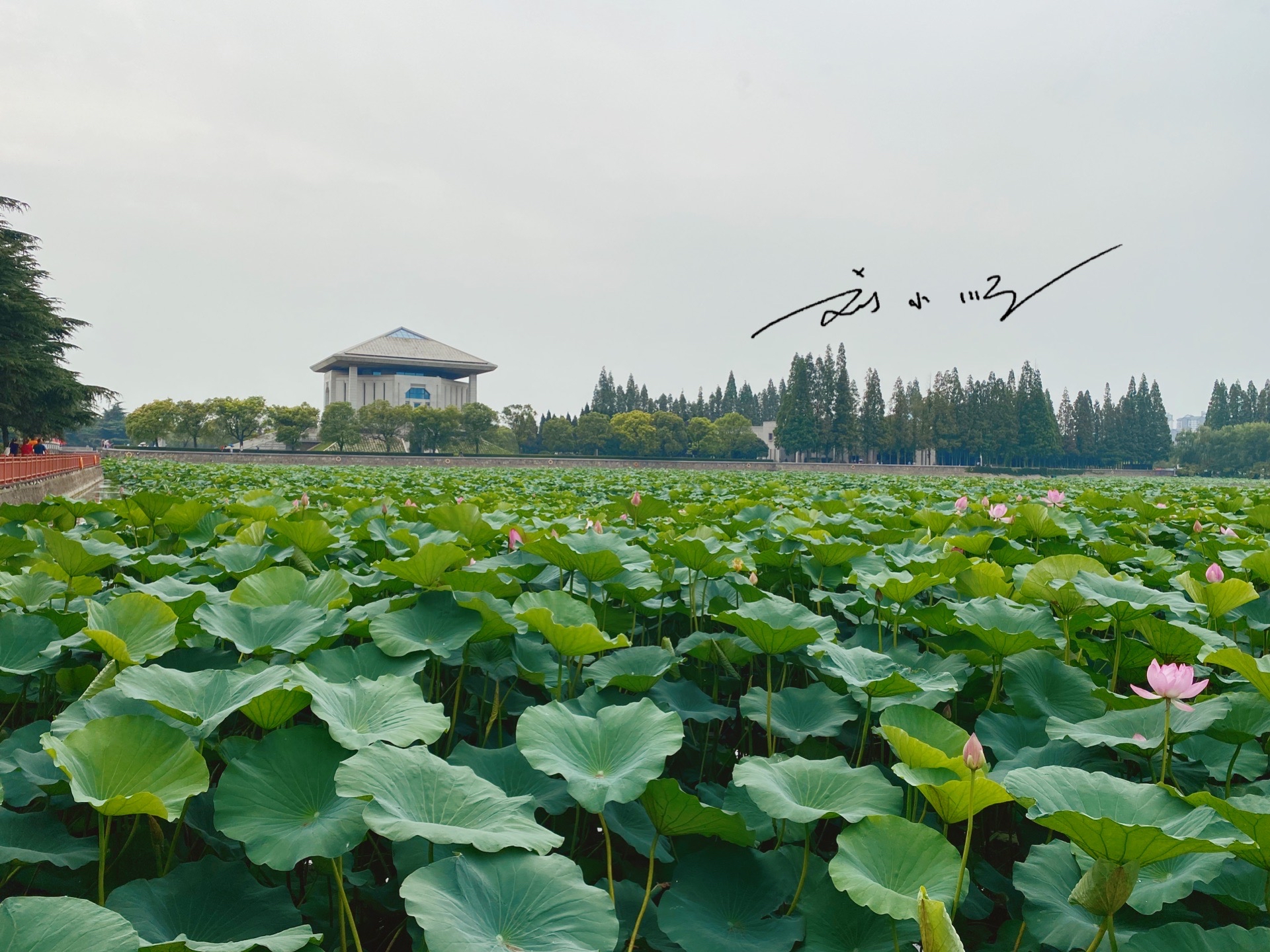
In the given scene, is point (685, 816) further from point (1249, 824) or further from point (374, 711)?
point (1249, 824)

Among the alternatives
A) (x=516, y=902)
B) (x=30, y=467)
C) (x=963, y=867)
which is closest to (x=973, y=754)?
(x=963, y=867)

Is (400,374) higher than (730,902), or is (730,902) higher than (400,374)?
(400,374)

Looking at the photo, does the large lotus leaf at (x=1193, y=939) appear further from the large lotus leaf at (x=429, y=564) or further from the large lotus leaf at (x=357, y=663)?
the large lotus leaf at (x=429, y=564)

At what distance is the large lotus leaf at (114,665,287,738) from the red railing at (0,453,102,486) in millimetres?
11423

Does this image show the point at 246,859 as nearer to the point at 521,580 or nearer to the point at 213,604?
the point at 213,604

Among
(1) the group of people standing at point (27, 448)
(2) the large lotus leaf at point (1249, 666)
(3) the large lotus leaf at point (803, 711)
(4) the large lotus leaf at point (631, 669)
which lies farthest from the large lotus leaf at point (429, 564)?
(1) the group of people standing at point (27, 448)

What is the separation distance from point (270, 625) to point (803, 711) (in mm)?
937

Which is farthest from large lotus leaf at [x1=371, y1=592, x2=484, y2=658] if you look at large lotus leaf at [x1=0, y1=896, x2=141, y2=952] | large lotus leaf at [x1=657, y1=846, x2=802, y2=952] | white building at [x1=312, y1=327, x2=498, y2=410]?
white building at [x1=312, y1=327, x2=498, y2=410]

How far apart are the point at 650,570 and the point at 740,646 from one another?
0.45 m

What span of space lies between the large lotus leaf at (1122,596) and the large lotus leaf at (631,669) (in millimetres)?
825

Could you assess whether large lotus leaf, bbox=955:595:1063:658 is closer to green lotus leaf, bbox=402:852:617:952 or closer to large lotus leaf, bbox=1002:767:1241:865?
large lotus leaf, bbox=1002:767:1241:865

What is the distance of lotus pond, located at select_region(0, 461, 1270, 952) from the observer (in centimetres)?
81

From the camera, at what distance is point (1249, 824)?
0.79m

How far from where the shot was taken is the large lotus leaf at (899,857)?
33.8 inches
